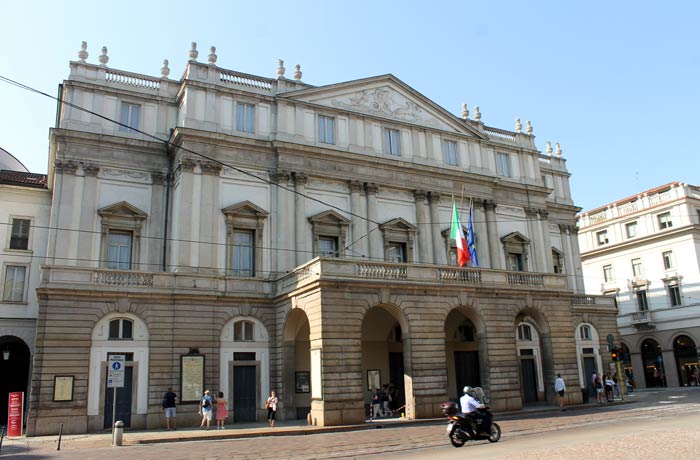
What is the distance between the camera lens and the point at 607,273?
60.1 m

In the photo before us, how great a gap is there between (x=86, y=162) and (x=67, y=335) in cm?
909

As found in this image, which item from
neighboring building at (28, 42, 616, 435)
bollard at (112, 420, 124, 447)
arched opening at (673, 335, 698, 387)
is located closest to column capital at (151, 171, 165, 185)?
neighboring building at (28, 42, 616, 435)

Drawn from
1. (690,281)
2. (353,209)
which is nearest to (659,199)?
(690,281)

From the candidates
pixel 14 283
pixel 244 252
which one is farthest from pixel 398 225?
pixel 14 283

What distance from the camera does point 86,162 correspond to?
3114 centimetres

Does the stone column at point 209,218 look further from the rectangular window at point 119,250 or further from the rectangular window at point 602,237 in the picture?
the rectangular window at point 602,237

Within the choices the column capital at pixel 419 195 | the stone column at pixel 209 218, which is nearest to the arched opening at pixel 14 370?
the stone column at pixel 209 218

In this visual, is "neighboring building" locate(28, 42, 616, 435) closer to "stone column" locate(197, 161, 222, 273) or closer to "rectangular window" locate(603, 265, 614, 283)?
"stone column" locate(197, 161, 222, 273)

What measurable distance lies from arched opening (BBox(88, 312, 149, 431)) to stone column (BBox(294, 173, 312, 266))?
8.75 m

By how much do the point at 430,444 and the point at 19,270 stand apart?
25.3 metres

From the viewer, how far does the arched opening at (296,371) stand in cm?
2956

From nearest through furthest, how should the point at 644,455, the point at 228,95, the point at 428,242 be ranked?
the point at 644,455, the point at 228,95, the point at 428,242

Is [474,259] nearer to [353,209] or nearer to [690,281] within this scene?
[353,209]

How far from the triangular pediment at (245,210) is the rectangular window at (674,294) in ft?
126
